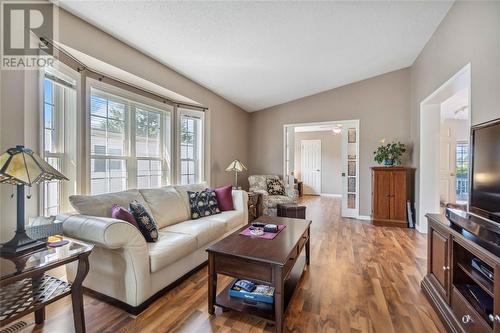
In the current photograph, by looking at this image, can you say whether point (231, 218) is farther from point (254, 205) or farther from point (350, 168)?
point (350, 168)

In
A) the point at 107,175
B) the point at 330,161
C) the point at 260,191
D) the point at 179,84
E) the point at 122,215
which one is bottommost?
the point at 260,191

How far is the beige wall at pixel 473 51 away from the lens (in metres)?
1.81

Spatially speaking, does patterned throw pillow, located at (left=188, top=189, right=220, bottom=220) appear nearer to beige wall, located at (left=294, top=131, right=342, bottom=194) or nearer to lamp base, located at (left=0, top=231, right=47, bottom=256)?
lamp base, located at (left=0, top=231, right=47, bottom=256)

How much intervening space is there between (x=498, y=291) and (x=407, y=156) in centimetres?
374

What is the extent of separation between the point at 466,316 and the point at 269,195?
3566mm

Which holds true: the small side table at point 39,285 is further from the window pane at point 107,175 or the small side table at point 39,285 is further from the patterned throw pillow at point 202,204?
the patterned throw pillow at point 202,204

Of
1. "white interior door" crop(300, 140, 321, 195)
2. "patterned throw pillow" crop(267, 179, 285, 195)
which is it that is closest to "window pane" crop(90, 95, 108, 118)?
"patterned throw pillow" crop(267, 179, 285, 195)

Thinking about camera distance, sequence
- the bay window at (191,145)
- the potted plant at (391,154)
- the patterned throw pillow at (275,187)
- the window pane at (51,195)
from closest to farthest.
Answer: the window pane at (51,195) < the bay window at (191,145) < the potted plant at (391,154) < the patterned throw pillow at (275,187)

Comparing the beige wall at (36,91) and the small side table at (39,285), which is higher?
the beige wall at (36,91)

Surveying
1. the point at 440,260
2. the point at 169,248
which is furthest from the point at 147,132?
the point at 440,260

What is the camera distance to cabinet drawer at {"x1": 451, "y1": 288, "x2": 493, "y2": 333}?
4.02ft

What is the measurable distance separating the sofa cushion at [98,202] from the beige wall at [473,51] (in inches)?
135

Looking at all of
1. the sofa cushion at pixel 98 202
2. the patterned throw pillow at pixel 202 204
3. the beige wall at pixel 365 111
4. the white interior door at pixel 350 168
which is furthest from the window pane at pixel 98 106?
the white interior door at pixel 350 168

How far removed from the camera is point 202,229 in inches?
94.9
